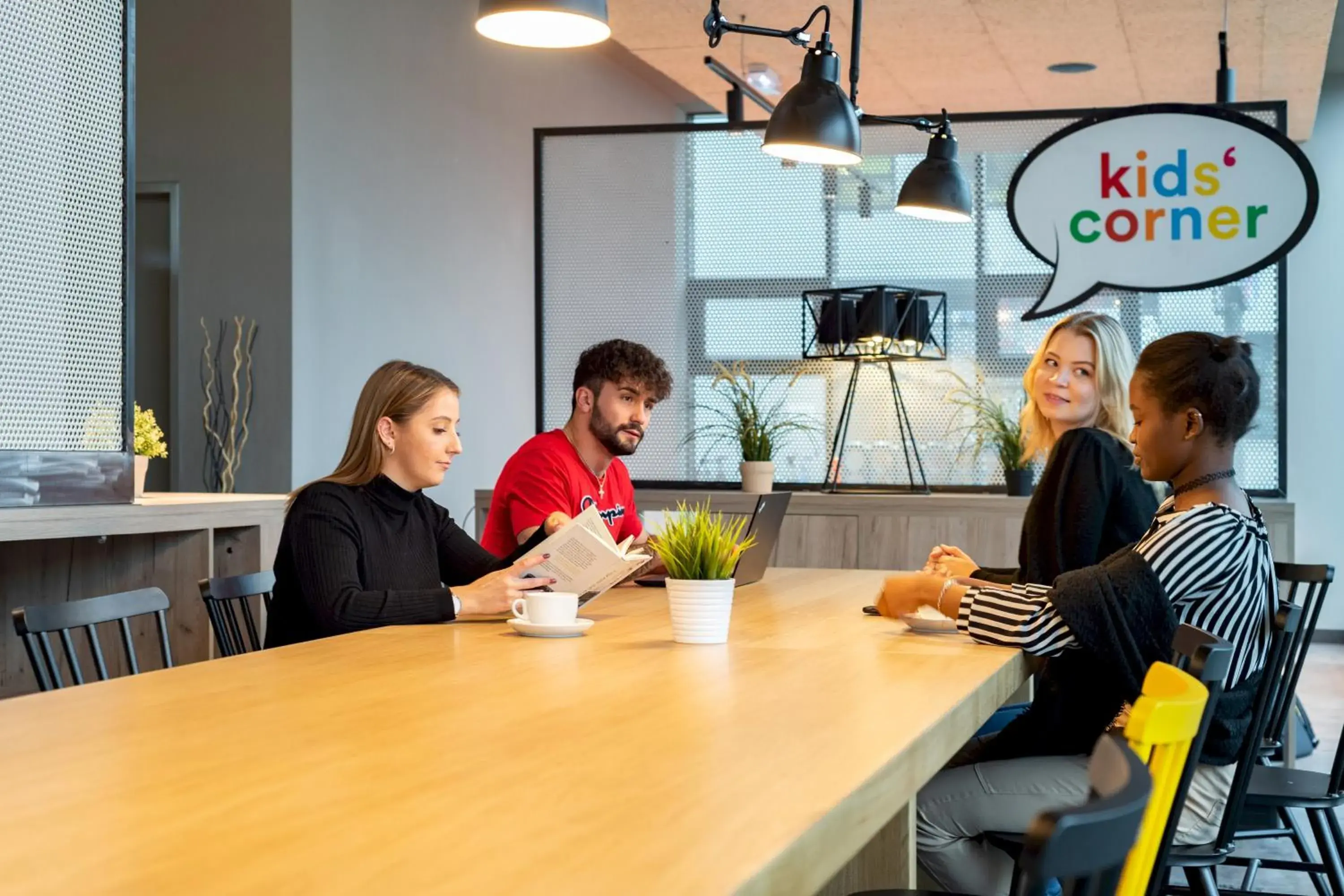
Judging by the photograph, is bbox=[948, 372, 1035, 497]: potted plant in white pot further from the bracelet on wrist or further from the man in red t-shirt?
the bracelet on wrist

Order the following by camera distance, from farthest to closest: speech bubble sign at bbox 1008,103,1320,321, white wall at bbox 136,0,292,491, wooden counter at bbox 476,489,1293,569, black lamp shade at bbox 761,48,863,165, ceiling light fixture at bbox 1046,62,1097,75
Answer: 1. ceiling light fixture at bbox 1046,62,1097,75
2. white wall at bbox 136,0,292,491
3. wooden counter at bbox 476,489,1293,569
4. speech bubble sign at bbox 1008,103,1320,321
5. black lamp shade at bbox 761,48,863,165

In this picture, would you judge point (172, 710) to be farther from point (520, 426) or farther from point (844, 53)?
point (520, 426)

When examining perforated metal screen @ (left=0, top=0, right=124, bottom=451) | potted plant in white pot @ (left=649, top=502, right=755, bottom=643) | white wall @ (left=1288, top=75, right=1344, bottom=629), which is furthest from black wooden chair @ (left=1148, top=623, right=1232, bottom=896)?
white wall @ (left=1288, top=75, right=1344, bottom=629)

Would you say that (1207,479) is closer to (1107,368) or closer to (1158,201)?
(1107,368)

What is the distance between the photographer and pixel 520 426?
7801 mm

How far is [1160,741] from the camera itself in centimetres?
113

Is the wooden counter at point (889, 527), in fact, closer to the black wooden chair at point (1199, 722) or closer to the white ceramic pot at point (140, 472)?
the white ceramic pot at point (140, 472)

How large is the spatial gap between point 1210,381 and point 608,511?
6.23 ft

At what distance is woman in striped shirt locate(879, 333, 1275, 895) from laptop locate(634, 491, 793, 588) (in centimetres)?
87

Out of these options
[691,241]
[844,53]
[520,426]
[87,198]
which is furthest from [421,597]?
[520,426]

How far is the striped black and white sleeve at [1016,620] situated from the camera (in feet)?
7.48

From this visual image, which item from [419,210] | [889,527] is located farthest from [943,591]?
[419,210]

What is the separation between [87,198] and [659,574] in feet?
5.34

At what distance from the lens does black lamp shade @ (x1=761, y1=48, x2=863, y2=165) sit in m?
3.36
